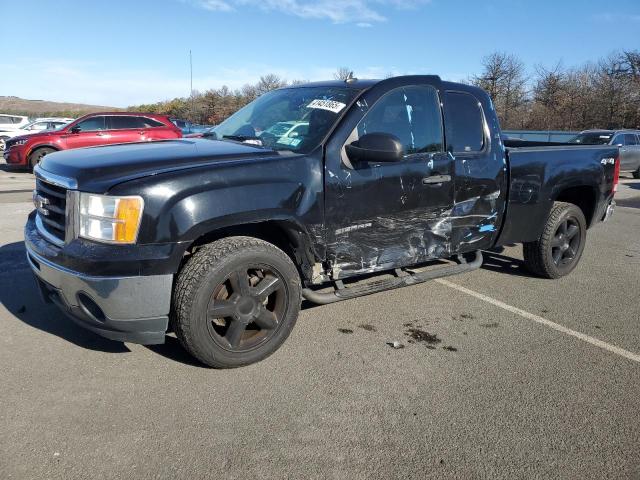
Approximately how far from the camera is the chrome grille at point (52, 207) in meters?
3.07

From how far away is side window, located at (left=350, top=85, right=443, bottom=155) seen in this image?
3.72 m

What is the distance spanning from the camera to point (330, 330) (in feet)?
12.9

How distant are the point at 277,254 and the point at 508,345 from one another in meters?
1.88

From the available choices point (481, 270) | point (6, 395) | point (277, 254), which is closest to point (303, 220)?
point (277, 254)

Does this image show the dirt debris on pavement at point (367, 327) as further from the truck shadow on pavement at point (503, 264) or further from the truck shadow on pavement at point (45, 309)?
the truck shadow on pavement at point (503, 264)

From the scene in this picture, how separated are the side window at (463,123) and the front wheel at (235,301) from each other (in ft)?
6.04

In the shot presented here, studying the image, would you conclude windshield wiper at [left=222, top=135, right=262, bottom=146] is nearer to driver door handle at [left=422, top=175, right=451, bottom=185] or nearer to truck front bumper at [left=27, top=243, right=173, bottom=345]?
driver door handle at [left=422, top=175, right=451, bottom=185]

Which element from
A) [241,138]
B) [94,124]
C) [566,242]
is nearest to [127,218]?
[241,138]

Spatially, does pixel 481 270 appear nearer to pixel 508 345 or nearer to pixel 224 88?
pixel 508 345

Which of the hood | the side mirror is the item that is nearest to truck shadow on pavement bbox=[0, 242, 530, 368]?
the hood

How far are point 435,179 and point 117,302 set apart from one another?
247 cm

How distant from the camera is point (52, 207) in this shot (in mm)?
3207

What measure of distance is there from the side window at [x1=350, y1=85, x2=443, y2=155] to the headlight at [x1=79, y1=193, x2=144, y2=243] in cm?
167

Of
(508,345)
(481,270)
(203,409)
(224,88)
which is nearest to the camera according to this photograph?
(203,409)
